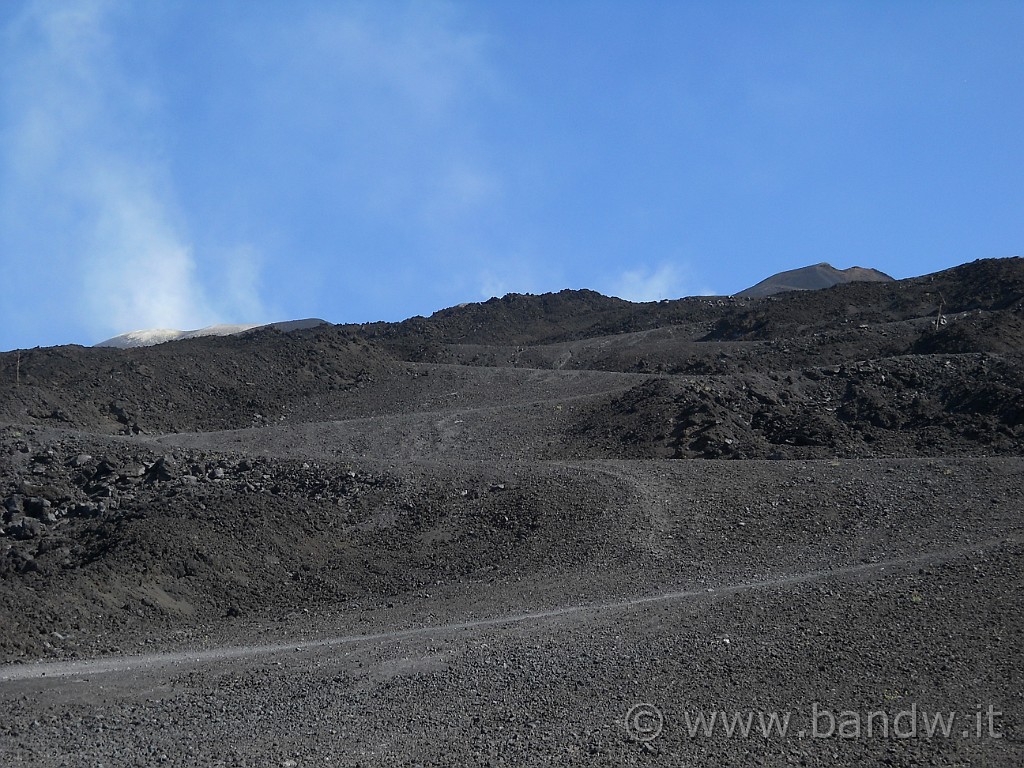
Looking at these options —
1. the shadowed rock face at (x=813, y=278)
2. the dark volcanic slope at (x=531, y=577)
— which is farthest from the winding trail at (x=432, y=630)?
the shadowed rock face at (x=813, y=278)

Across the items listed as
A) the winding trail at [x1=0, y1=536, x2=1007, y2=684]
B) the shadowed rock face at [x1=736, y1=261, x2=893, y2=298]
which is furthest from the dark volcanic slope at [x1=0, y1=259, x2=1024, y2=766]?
the shadowed rock face at [x1=736, y1=261, x2=893, y2=298]

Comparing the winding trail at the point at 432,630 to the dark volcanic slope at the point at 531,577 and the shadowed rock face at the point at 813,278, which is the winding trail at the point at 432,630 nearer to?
the dark volcanic slope at the point at 531,577

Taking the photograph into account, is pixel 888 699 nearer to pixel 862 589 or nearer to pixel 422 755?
pixel 862 589

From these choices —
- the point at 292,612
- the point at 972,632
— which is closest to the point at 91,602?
the point at 292,612

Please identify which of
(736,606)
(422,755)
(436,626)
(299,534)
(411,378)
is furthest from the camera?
(411,378)

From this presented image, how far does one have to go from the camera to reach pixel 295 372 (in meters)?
41.9

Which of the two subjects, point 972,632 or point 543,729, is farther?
point 972,632

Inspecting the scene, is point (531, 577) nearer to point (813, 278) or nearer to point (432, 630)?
point (432, 630)

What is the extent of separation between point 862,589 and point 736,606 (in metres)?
1.60

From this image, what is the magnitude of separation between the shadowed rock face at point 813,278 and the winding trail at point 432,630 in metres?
64.8

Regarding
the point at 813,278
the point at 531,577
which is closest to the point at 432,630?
the point at 531,577

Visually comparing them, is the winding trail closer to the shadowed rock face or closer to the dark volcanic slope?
the dark volcanic slope

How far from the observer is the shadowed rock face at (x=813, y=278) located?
261 feet

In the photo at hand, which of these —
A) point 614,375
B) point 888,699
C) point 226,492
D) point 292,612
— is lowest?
point 888,699
